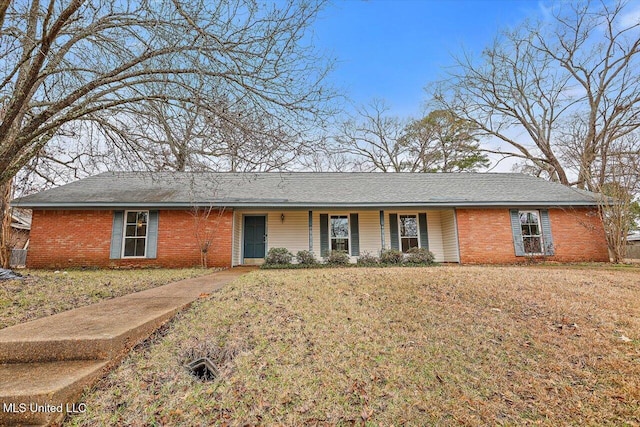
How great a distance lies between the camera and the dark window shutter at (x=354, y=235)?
12.7m

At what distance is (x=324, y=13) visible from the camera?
179 inches

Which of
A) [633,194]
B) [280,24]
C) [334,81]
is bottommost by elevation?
[633,194]

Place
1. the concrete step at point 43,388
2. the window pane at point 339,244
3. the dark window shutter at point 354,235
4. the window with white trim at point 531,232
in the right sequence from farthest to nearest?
the window pane at point 339,244 < the dark window shutter at point 354,235 < the window with white trim at point 531,232 < the concrete step at point 43,388

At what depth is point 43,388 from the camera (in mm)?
2324

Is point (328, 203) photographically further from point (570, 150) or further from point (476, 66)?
point (476, 66)

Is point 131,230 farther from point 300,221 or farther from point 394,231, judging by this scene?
point 394,231

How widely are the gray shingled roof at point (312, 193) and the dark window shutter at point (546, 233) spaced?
0.53 meters

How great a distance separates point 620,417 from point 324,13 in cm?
555

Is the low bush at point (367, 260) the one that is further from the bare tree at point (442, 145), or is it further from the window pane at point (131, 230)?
the bare tree at point (442, 145)

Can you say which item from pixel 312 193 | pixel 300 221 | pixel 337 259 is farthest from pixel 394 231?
pixel 300 221

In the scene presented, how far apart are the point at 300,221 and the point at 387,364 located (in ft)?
33.1

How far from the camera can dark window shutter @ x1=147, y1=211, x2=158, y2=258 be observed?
36.8 ft

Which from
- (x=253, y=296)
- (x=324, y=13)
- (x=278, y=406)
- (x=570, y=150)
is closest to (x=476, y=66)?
(x=570, y=150)

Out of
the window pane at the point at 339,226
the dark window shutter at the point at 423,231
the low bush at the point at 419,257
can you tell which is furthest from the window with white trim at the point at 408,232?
the window pane at the point at 339,226
